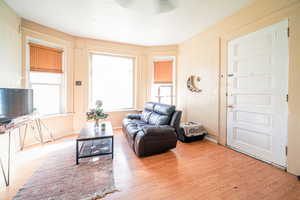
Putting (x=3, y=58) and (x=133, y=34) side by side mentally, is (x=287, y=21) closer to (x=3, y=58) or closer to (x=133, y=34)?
(x=133, y=34)

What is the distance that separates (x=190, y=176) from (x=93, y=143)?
2212 millimetres

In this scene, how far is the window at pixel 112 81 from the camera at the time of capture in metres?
4.09

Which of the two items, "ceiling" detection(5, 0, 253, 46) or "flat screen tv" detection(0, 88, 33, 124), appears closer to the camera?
"flat screen tv" detection(0, 88, 33, 124)

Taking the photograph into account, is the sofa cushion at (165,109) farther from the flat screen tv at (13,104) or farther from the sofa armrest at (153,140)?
the flat screen tv at (13,104)

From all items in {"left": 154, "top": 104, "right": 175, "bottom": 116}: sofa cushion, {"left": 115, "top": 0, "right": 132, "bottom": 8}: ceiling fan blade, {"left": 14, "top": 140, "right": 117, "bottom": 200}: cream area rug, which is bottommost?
{"left": 14, "top": 140, "right": 117, "bottom": 200}: cream area rug

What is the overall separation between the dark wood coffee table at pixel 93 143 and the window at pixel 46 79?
1.44 m

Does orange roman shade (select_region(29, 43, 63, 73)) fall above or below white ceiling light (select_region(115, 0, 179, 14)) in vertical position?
below

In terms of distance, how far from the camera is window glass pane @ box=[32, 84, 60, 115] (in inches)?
123

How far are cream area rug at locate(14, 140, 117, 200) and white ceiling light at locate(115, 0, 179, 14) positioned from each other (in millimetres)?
2823

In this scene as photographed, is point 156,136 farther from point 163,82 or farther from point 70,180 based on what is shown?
point 163,82

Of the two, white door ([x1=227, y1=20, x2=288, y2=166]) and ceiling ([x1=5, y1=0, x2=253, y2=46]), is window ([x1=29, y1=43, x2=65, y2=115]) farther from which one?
white door ([x1=227, y1=20, x2=288, y2=166])

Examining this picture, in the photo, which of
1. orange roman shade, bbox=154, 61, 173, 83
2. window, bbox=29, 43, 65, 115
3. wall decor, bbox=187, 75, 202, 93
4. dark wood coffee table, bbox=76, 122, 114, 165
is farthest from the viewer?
orange roman shade, bbox=154, 61, 173, 83

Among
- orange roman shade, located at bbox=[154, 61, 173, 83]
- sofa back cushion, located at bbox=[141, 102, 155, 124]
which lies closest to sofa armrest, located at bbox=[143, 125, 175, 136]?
sofa back cushion, located at bbox=[141, 102, 155, 124]

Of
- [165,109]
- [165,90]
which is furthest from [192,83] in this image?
[165,109]
